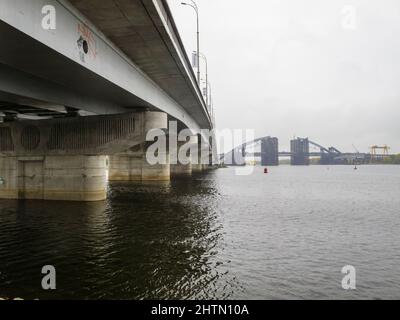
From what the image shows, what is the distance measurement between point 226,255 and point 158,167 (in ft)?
149

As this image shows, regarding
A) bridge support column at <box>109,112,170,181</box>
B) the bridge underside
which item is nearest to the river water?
the bridge underside

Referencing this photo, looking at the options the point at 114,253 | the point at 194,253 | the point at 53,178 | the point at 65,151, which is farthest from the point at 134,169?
the point at 194,253

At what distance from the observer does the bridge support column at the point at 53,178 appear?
88.6 ft

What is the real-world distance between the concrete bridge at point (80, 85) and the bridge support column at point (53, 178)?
0.08 metres

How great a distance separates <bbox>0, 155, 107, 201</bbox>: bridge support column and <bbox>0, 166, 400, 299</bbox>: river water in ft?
11.7

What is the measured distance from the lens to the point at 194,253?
13.3 meters

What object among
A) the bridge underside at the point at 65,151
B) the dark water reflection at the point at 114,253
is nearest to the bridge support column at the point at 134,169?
the bridge underside at the point at 65,151

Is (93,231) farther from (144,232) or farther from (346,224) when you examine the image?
(346,224)

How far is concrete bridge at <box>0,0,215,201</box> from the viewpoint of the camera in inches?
465

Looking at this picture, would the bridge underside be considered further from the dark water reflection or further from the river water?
the dark water reflection

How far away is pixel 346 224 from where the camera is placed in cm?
2019
